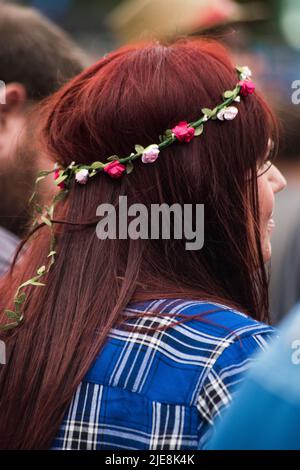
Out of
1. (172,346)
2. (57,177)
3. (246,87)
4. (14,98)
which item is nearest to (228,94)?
(246,87)

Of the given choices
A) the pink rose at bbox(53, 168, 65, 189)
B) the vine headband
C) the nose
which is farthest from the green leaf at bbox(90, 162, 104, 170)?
the nose

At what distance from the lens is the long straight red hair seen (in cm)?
145

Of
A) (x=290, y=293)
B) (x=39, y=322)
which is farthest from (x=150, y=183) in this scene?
(x=290, y=293)

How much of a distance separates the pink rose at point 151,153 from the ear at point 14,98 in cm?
102

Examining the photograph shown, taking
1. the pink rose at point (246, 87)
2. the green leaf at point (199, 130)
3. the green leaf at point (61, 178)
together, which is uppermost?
the pink rose at point (246, 87)

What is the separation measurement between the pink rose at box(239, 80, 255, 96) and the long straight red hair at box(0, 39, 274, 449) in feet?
0.05

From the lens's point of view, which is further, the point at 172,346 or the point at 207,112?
the point at 207,112

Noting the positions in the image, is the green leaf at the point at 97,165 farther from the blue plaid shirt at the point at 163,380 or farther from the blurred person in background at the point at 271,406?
the blurred person in background at the point at 271,406

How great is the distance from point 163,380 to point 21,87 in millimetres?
1447

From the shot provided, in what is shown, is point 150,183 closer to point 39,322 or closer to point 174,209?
point 174,209

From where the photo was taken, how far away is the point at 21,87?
→ 8.14 feet

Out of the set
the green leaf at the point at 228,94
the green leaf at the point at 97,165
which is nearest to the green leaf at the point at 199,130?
the green leaf at the point at 228,94

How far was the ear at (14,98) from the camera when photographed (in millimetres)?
2445

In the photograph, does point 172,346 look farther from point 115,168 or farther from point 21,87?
point 21,87
